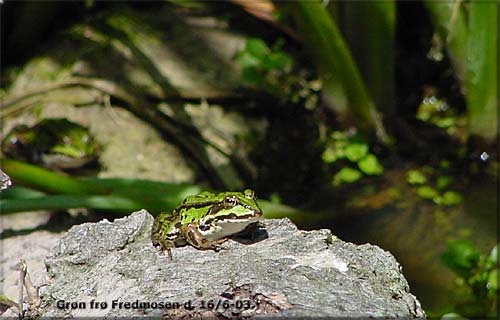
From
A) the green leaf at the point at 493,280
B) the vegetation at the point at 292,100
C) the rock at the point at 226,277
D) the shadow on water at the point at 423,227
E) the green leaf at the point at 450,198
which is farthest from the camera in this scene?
the green leaf at the point at 450,198

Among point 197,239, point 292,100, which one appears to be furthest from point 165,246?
point 292,100

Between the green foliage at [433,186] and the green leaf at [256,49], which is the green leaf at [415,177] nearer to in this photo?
the green foliage at [433,186]

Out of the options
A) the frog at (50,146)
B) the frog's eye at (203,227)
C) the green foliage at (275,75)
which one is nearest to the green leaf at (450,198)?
the green foliage at (275,75)

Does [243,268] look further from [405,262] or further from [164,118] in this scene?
[164,118]

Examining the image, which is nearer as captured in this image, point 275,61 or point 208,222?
point 208,222

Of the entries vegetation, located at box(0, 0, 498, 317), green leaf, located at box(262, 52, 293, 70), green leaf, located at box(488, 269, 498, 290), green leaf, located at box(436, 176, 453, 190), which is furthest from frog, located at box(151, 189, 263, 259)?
green leaf, located at box(436, 176, 453, 190)

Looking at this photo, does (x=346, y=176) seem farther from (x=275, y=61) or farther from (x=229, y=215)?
(x=229, y=215)

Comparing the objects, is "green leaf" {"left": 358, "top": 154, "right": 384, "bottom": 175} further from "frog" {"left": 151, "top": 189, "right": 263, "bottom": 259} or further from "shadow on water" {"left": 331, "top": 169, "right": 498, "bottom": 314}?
"frog" {"left": 151, "top": 189, "right": 263, "bottom": 259}
